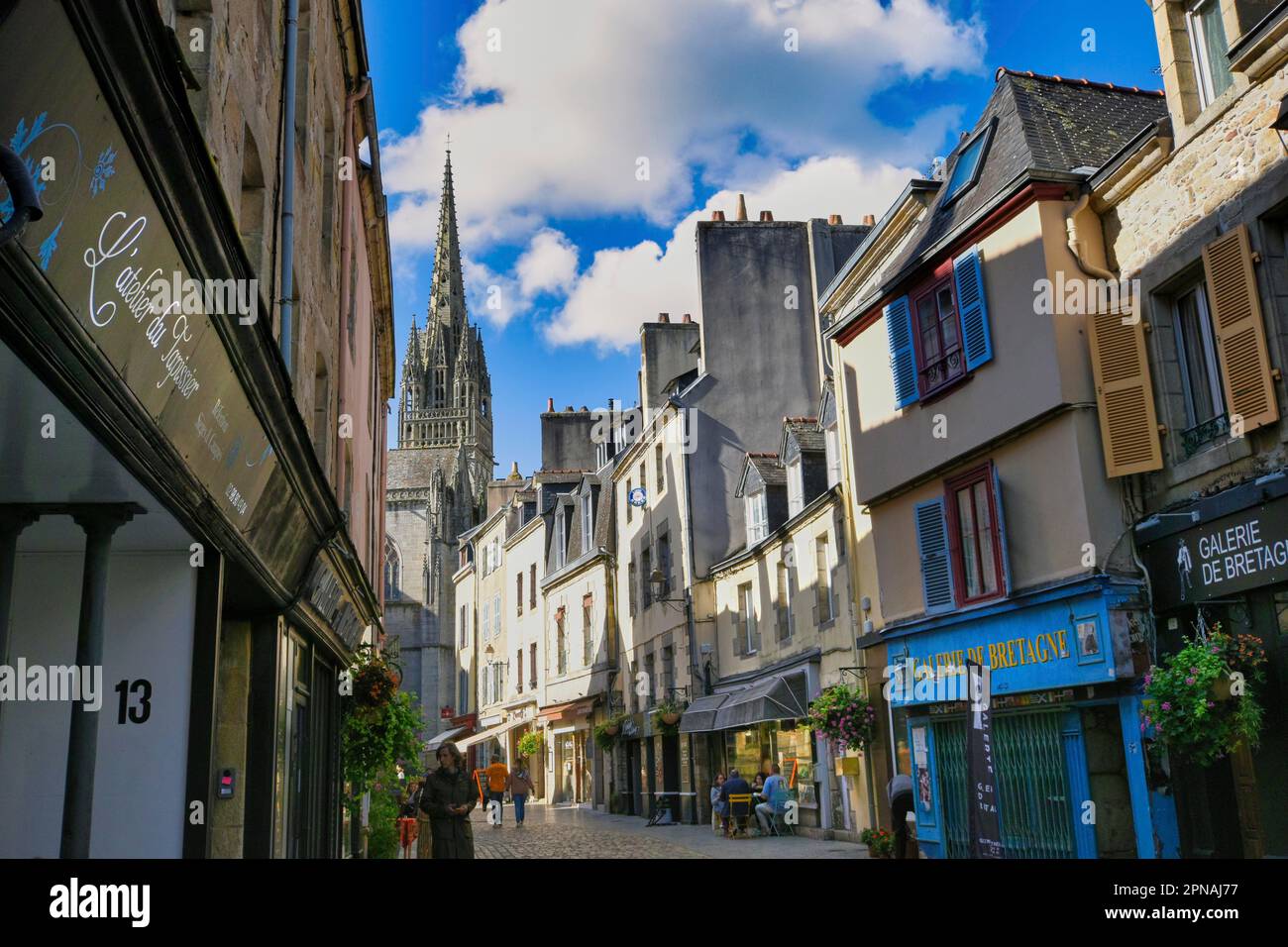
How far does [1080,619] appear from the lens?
39.5ft

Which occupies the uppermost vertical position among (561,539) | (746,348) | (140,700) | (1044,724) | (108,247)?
(746,348)

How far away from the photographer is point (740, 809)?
821 inches

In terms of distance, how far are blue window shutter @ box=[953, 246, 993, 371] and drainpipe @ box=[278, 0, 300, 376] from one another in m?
8.31

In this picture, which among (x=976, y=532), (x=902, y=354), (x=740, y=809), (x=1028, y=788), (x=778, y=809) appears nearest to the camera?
(x=1028, y=788)

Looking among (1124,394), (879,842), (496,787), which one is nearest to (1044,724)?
(879,842)

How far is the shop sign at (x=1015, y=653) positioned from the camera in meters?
11.8

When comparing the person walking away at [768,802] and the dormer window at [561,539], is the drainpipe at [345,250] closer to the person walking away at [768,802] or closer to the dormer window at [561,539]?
the person walking away at [768,802]

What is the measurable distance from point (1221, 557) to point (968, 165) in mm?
7687

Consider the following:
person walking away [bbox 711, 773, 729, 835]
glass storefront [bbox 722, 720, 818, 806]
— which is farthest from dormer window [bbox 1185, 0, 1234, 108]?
person walking away [bbox 711, 773, 729, 835]

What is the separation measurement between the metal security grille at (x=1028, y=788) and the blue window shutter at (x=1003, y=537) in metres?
1.53

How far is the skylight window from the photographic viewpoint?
15.4 m
